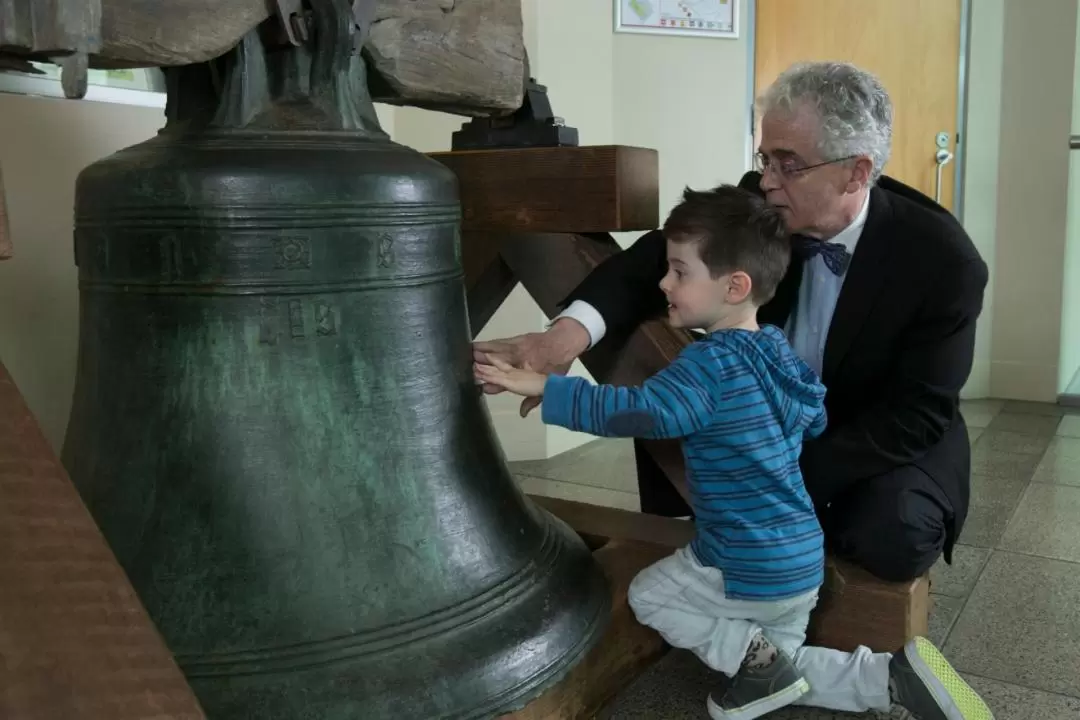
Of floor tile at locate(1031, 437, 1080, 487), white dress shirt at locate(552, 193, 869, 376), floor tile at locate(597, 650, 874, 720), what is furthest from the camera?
floor tile at locate(1031, 437, 1080, 487)

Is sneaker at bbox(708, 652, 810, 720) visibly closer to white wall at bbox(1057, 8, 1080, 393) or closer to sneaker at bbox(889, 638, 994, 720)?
sneaker at bbox(889, 638, 994, 720)

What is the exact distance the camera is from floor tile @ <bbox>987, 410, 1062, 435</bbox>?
Answer: 371cm

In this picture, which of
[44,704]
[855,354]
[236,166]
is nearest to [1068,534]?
[855,354]

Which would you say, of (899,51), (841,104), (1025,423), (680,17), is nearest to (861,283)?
(841,104)

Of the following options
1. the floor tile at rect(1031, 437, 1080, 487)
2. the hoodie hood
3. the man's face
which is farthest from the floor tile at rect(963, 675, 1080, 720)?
the floor tile at rect(1031, 437, 1080, 487)

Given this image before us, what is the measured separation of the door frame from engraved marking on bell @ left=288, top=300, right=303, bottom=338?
3.12 m

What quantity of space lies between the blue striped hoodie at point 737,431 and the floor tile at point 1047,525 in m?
1.08

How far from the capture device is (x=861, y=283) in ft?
5.53

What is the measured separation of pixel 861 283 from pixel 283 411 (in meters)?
1.02

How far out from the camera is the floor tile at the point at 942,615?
1.83 m

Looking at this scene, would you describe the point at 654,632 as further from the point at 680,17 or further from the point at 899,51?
the point at 899,51

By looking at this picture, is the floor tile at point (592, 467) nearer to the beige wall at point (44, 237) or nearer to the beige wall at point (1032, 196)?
the beige wall at point (44, 237)

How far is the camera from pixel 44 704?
69 cm

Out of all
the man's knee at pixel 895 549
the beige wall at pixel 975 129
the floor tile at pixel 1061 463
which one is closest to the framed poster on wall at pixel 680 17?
the beige wall at pixel 975 129
